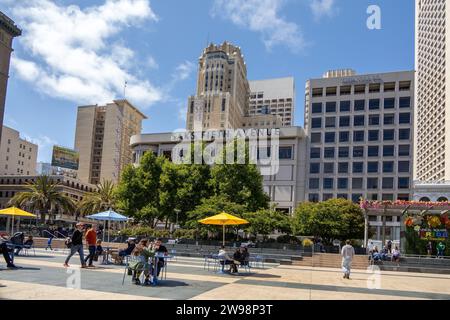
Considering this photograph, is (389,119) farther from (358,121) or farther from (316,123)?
(316,123)

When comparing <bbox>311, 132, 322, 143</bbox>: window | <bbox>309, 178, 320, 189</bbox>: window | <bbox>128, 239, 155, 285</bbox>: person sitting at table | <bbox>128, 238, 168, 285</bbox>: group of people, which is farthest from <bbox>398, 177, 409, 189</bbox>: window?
<bbox>128, 239, 155, 285</bbox>: person sitting at table

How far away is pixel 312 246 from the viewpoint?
3194 centimetres

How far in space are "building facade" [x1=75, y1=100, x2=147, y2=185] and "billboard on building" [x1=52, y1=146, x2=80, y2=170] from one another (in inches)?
414

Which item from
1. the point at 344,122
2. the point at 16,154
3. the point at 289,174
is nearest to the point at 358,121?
the point at 344,122

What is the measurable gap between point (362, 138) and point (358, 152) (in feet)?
8.26

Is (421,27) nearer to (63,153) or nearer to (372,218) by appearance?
(372,218)

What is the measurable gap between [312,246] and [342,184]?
47.4 meters

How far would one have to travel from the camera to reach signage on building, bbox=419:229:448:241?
30.4m

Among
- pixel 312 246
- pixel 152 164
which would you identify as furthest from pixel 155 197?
pixel 312 246

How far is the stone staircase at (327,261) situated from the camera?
91.9ft

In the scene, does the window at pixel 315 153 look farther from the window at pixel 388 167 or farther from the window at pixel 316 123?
the window at pixel 388 167

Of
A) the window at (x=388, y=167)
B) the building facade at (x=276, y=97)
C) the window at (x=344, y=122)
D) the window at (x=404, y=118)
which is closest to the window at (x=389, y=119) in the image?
the window at (x=404, y=118)

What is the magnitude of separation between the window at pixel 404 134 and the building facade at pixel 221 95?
185 feet

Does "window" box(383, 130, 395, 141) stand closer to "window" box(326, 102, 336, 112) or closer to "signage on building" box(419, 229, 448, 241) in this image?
"window" box(326, 102, 336, 112)
